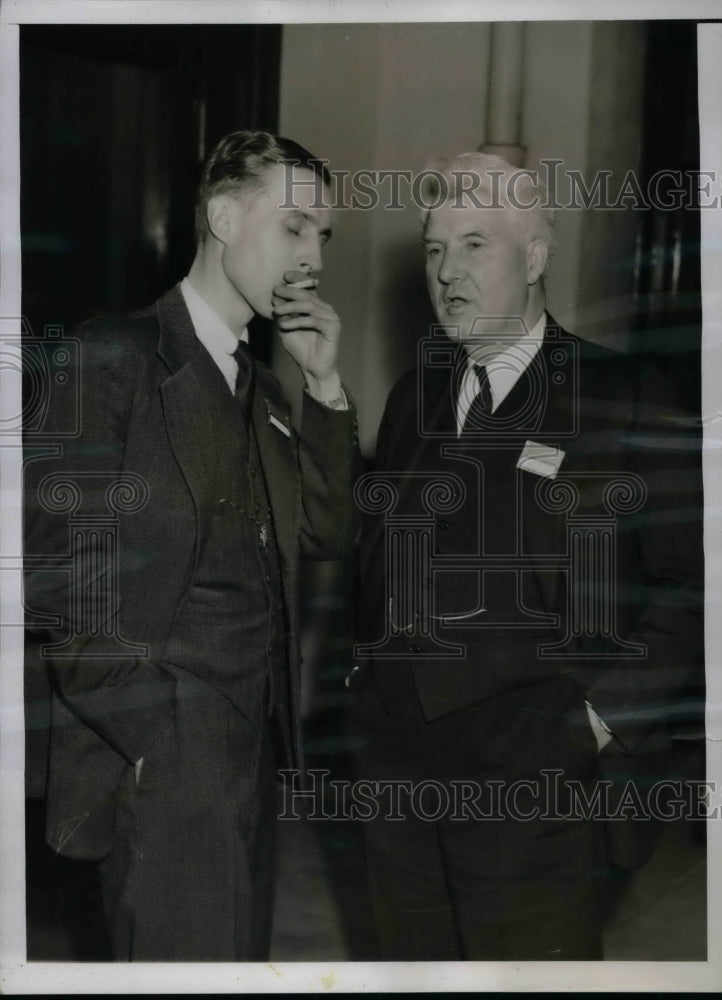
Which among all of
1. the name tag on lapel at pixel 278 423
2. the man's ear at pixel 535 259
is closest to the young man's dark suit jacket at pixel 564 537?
the man's ear at pixel 535 259

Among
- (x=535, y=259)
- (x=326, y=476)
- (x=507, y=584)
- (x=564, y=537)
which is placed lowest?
(x=507, y=584)

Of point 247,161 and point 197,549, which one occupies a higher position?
point 247,161

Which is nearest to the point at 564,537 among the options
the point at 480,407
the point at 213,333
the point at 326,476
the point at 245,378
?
the point at 480,407

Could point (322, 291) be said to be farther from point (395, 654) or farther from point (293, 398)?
point (395, 654)

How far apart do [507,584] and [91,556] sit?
3.51ft

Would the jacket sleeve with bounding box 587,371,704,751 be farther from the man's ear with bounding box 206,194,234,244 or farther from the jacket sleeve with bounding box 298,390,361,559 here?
the man's ear with bounding box 206,194,234,244

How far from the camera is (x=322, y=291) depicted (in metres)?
2.96

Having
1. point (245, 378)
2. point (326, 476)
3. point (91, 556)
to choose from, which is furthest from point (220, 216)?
point (91, 556)

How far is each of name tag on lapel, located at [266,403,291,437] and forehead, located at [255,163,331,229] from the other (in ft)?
1.64

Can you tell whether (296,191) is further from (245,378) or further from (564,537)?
(564,537)

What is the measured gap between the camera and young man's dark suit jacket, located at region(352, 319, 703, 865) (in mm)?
2934

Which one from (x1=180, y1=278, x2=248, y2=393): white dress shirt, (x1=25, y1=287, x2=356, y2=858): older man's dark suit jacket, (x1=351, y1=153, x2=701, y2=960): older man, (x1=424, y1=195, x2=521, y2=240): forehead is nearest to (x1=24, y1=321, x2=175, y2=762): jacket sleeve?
(x1=25, y1=287, x2=356, y2=858): older man's dark suit jacket

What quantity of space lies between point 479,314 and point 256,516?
771mm

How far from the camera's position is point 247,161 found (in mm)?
2932
